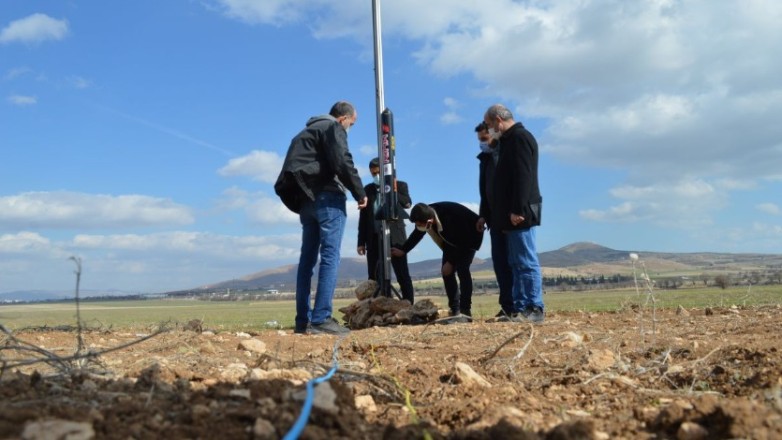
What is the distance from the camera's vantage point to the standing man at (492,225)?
279 inches

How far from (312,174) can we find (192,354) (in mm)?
2608

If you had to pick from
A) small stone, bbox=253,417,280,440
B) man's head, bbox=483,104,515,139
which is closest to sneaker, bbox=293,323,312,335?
man's head, bbox=483,104,515,139

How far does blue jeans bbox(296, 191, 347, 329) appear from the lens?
6176 mm

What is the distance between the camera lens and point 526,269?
618 centimetres

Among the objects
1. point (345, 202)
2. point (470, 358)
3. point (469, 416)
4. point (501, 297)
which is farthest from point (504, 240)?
point (469, 416)

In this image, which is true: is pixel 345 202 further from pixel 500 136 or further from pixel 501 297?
pixel 501 297

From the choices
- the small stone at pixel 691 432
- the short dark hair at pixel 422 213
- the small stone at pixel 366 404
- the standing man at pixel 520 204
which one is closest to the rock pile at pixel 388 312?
the short dark hair at pixel 422 213

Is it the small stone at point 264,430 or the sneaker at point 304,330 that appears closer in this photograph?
the small stone at point 264,430

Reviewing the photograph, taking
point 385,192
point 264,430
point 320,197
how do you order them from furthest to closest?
point 385,192
point 320,197
point 264,430

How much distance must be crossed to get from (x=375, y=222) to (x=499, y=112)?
8.24ft

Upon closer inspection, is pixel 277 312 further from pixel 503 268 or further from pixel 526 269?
pixel 526 269

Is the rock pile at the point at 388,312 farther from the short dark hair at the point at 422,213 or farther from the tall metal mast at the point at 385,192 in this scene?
the short dark hair at the point at 422,213

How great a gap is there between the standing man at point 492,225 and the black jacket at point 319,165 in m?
1.52

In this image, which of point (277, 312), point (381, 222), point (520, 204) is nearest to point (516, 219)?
point (520, 204)
